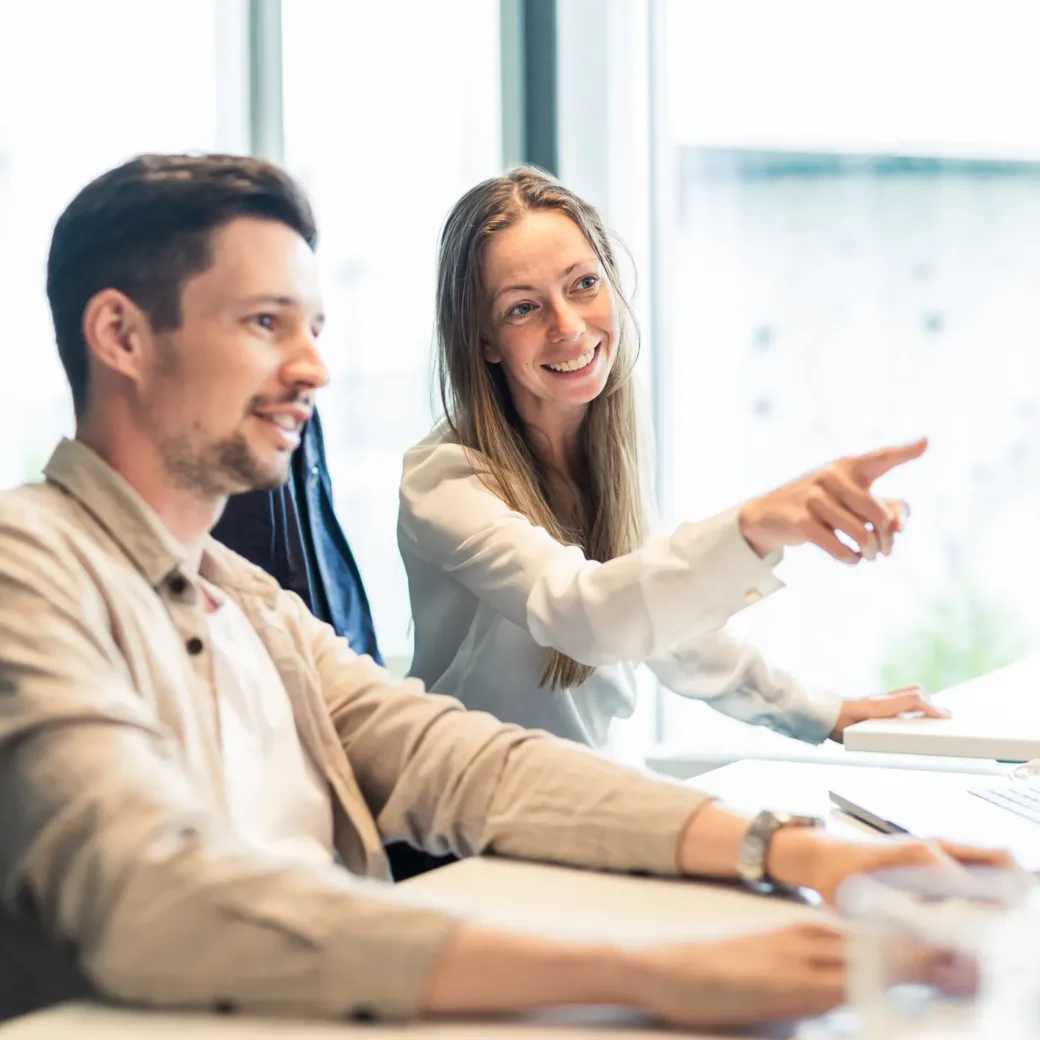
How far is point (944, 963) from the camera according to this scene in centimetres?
72

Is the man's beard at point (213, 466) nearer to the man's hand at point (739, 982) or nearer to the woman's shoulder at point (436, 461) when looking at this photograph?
the man's hand at point (739, 982)

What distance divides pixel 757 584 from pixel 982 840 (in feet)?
1.05

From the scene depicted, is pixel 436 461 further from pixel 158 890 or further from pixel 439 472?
pixel 158 890

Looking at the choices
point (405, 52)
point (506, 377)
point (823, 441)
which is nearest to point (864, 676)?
point (823, 441)

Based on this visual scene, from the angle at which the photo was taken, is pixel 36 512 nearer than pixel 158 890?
No

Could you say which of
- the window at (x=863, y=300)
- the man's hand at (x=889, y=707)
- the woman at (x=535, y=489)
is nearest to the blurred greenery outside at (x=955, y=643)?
the window at (x=863, y=300)

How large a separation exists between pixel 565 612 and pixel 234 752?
1.73 ft

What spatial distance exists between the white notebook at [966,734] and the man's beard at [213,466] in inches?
26.8

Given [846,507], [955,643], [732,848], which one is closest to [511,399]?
[846,507]

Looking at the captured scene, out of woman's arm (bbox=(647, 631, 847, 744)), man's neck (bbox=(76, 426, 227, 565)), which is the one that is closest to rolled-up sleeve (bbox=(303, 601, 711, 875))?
man's neck (bbox=(76, 426, 227, 565))

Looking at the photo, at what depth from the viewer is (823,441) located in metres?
3.20

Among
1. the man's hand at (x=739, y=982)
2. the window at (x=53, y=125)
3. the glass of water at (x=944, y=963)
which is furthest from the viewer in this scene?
the window at (x=53, y=125)

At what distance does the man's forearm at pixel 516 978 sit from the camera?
826 millimetres

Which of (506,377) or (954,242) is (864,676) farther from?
(506,377)
